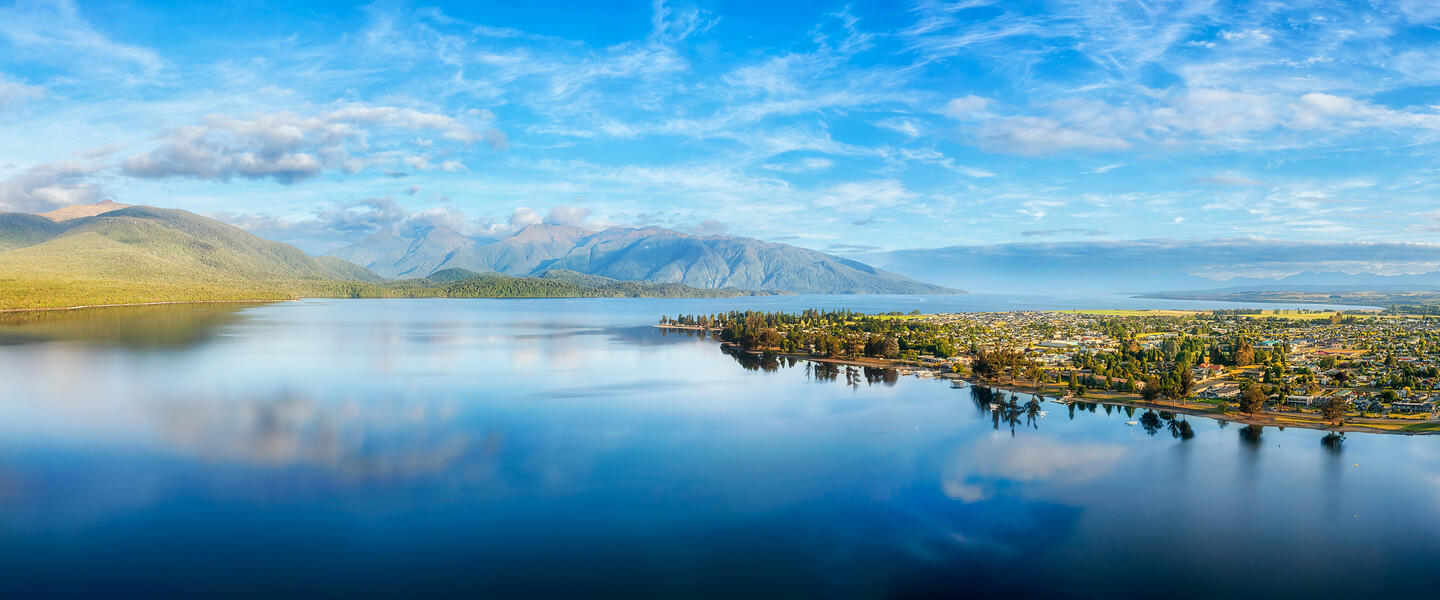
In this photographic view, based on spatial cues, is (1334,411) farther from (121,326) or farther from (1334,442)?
(121,326)

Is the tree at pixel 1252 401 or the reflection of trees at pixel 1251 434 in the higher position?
the tree at pixel 1252 401

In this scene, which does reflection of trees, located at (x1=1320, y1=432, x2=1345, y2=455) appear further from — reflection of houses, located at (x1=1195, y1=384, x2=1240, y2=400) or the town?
reflection of houses, located at (x1=1195, y1=384, x2=1240, y2=400)

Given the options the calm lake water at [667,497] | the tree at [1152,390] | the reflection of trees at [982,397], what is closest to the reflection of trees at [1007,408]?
the reflection of trees at [982,397]

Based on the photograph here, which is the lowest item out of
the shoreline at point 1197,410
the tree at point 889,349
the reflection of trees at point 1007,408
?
the reflection of trees at point 1007,408

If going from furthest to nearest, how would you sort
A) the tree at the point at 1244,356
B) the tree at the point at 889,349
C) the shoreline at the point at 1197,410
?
the tree at the point at 889,349 < the tree at the point at 1244,356 < the shoreline at the point at 1197,410

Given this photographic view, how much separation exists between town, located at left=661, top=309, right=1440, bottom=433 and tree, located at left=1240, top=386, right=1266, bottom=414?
0.22ft

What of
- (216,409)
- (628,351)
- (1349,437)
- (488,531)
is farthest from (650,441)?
(628,351)

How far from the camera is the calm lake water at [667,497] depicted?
57.0 feet

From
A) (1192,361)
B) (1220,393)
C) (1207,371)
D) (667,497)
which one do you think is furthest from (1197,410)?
(667,497)

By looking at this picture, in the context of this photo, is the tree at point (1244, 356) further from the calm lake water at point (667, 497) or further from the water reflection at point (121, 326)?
the water reflection at point (121, 326)

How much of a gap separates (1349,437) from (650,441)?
32175mm

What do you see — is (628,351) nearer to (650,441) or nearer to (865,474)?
(650,441)

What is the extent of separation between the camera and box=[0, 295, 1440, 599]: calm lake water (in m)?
17.4

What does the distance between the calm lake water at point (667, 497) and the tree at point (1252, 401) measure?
2594 millimetres
